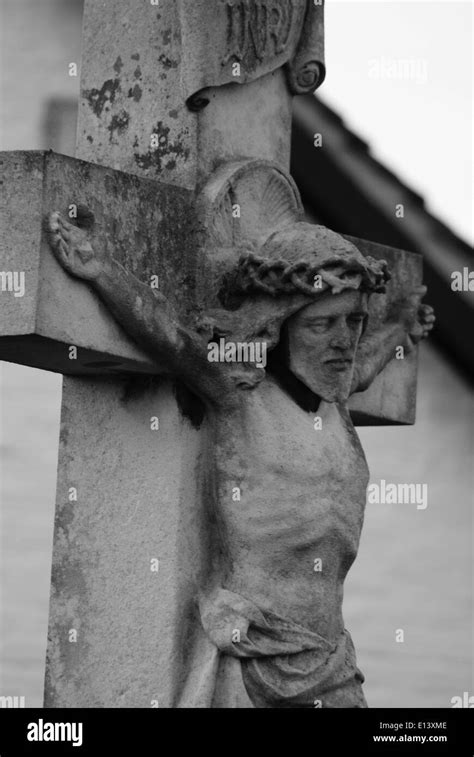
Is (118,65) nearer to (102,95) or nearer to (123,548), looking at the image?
(102,95)

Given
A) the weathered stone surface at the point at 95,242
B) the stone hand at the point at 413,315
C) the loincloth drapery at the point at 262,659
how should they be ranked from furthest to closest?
the stone hand at the point at 413,315, the loincloth drapery at the point at 262,659, the weathered stone surface at the point at 95,242

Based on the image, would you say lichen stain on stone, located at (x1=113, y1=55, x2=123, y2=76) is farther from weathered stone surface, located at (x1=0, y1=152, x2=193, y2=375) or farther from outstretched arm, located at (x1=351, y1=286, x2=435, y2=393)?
outstretched arm, located at (x1=351, y1=286, x2=435, y2=393)

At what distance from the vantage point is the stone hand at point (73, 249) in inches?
241

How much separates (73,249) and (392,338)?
1326 mm

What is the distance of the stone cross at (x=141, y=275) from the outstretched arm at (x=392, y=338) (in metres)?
0.44

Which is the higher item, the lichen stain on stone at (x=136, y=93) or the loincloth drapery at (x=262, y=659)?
the lichen stain on stone at (x=136, y=93)

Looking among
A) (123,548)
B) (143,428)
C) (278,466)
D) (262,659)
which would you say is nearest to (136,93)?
(143,428)

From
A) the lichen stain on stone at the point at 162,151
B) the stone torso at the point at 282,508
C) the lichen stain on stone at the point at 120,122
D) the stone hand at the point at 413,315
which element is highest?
the lichen stain on stone at the point at 120,122

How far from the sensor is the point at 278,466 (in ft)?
21.4

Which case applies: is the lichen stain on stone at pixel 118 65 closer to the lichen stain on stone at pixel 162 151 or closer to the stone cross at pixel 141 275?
the stone cross at pixel 141 275

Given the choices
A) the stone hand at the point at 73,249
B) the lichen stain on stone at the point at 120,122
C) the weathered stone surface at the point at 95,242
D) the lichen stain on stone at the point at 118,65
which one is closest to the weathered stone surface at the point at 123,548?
the weathered stone surface at the point at 95,242
